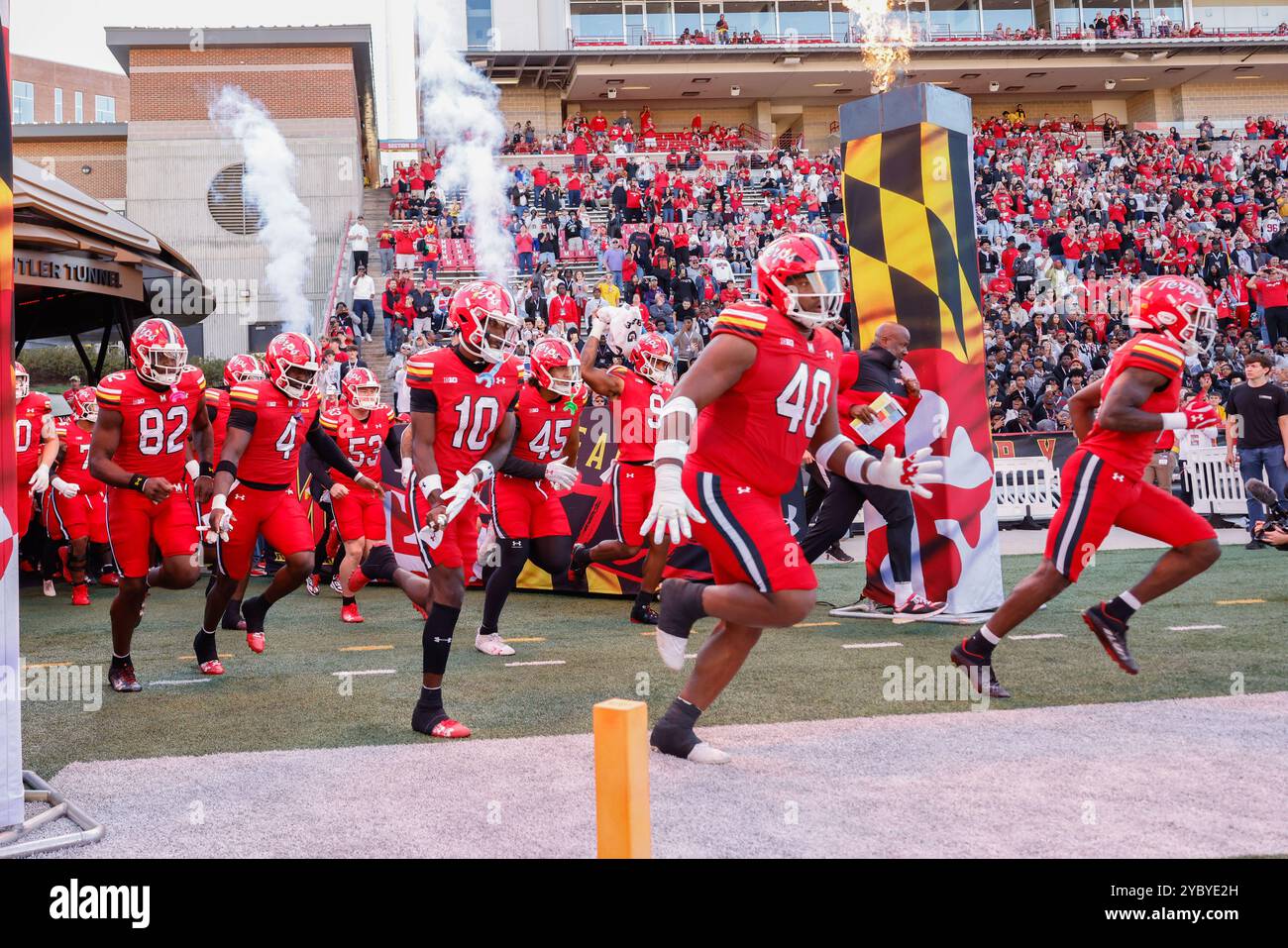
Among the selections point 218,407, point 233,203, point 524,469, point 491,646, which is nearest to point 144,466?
point 218,407

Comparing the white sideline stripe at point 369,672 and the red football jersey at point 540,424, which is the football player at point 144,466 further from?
the red football jersey at point 540,424

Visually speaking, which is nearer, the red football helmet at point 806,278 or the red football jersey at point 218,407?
the red football helmet at point 806,278

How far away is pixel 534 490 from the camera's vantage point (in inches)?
311

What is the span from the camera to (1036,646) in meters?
7.11

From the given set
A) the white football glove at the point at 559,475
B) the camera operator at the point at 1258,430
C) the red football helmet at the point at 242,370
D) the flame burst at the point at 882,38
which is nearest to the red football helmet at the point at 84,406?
the red football helmet at the point at 242,370

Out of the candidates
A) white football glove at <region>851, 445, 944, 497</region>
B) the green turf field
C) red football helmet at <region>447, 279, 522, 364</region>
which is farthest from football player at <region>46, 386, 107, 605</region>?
white football glove at <region>851, 445, 944, 497</region>

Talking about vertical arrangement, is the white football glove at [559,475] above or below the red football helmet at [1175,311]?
below

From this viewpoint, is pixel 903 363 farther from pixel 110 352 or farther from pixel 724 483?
pixel 110 352

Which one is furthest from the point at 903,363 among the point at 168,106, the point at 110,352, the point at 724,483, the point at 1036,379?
the point at 168,106

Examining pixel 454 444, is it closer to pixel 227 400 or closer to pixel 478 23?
pixel 227 400

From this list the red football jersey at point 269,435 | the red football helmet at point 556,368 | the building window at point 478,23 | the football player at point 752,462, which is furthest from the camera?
the building window at point 478,23

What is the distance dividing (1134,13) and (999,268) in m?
23.6

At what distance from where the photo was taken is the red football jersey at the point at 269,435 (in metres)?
7.27

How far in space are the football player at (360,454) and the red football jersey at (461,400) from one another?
3.64m
